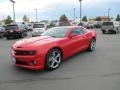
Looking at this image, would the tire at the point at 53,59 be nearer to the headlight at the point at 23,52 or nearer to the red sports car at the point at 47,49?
Answer: the red sports car at the point at 47,49

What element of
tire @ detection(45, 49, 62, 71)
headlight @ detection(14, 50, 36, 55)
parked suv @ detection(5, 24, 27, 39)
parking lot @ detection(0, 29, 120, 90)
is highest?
parked suv @ detection(5, 24, 27, 39)

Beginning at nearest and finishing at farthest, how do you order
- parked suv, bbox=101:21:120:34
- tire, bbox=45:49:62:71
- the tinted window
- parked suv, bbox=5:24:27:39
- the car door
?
tire, bbox=45:49:62:71 → the car door → the tinted window → parked suv, bbox=5:24:27:39 → parked suv, bbox=101:21:120:34

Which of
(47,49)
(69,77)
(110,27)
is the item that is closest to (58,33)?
(47,49)

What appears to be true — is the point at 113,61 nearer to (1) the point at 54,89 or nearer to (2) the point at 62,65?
(2) the point at 62,65

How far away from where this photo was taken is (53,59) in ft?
23.6

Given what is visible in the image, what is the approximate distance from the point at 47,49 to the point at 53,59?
0.51m

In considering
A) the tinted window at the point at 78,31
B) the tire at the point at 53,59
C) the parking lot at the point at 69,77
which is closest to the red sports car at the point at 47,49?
the tire at the point at 53,59

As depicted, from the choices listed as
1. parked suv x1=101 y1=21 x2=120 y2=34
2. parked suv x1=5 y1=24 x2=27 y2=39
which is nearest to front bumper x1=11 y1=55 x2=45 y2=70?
parked suv x1=5 y1=24 x2=27 y2=39

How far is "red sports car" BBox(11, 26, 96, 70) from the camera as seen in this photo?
21.8ft

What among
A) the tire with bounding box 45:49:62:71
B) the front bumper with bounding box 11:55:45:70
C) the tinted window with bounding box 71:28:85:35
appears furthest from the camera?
the tinted window with bounding box 71:28:85:35

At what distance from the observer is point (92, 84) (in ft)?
18.4

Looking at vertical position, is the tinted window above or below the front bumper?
above

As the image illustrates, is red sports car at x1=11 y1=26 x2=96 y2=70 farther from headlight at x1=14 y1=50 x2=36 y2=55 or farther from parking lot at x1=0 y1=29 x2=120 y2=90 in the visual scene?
parking lot at x1=0 y1=29 x2=120 y2=90

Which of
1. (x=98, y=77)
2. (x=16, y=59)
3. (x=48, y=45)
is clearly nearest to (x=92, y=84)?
(x=98, y=77)
